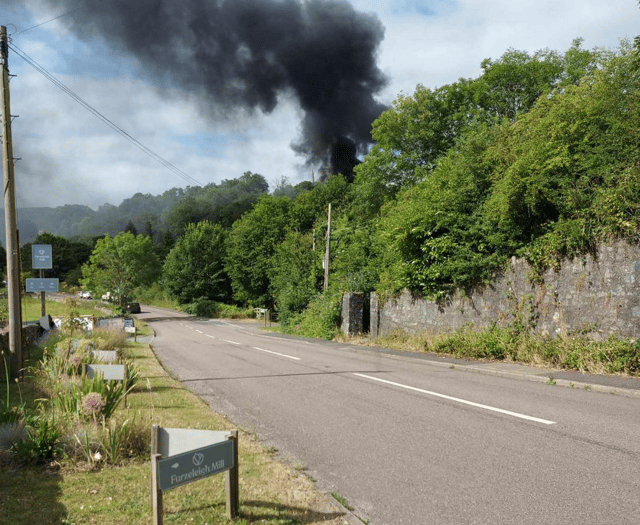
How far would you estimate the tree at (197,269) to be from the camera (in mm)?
62237

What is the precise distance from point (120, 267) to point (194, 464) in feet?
166

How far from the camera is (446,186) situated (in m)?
18.5

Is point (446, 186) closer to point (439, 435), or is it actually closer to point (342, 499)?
point (439, 435)

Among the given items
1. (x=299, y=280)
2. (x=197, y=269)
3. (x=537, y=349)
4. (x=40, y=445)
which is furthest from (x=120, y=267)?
(x=40, y=445)

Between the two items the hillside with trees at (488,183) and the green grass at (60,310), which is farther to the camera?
the green grass at (60,310)

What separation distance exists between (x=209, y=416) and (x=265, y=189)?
122781 millimetres

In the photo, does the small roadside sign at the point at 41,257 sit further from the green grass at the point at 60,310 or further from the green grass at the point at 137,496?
the green grass at the point at 60,310

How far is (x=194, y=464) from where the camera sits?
12.0ft

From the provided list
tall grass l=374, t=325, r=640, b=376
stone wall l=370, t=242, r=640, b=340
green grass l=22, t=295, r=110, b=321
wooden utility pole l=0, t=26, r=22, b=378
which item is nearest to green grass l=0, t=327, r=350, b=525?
wooden utility pole l=0, t=26, r=22, b=378

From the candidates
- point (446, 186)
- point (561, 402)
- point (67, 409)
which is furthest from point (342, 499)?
point (446, 186)

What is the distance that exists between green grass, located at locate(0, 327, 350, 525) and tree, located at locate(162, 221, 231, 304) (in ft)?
189

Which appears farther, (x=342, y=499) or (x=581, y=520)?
(x=342, y=499)

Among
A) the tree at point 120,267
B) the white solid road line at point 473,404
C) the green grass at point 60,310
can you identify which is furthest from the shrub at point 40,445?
the tree at point 120,267

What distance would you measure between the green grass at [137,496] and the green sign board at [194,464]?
47 cm
